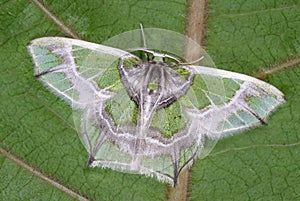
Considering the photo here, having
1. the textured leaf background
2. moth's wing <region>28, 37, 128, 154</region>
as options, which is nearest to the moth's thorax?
moth's wing <region>28, 37, 128, 154</region>

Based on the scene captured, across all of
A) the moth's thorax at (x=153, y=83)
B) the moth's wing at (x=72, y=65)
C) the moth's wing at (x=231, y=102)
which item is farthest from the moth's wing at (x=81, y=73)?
the moth's wing at (x=231, y=102)

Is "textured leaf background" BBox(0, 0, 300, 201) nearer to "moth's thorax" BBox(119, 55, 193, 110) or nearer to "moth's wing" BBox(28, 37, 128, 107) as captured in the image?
"moth's wing" BBox(28, 37, 128, 107)

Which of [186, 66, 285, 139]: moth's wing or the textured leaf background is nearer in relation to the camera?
[186, 66, 285, 139]: moth's wing

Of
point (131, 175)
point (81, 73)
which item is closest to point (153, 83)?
point (81, 73)

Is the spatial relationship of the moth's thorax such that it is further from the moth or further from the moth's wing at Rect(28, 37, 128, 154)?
the moth's wing at Rect(28, 37, 128, 154)

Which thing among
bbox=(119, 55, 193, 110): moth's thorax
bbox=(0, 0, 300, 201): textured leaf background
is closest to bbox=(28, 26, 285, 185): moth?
bbox=(119, 55, 193, 110): moth's thorax

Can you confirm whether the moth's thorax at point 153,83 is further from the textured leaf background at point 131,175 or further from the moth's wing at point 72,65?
the textured leaf background at point 131,175

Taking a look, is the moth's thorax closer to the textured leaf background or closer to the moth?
the moth
